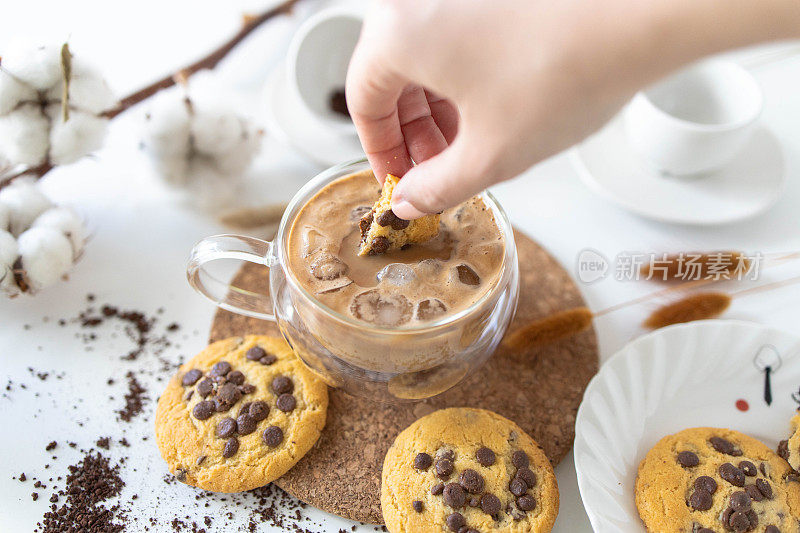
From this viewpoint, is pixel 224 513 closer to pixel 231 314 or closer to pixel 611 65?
pixel 231 314

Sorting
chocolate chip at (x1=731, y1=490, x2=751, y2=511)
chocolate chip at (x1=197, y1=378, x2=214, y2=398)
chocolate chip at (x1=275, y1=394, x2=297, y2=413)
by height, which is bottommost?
chocolate chip at (x1=731, y1=490, x2=751, y2=511)

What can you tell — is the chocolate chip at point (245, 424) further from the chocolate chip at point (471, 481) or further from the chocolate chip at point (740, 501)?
the chocolate chip at point (740, 501)

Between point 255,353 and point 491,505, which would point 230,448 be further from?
point 491,505

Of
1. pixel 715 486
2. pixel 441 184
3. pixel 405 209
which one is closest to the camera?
pixel 441 184

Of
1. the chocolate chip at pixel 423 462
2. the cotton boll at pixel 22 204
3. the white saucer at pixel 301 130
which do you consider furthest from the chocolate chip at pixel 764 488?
the cotton boll at pixel 22 204

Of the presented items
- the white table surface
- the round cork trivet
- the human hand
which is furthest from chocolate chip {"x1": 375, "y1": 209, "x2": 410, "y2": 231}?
the white table surface

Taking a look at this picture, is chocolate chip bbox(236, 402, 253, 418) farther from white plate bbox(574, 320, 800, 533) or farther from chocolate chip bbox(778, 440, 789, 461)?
chocolate chip bbox(778, 440, 789, 461)

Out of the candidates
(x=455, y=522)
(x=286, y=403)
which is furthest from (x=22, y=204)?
(x=455, y=522)
